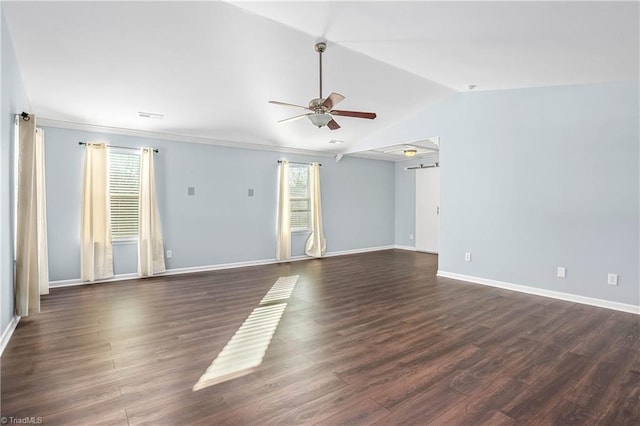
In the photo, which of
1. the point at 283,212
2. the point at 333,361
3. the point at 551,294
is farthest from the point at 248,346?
the point at 283,212

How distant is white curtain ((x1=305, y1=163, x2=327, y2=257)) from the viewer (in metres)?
7.49

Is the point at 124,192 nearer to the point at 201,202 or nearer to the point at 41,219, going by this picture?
the point at 201,202

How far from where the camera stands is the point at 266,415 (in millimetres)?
1969

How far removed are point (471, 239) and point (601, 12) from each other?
3.43m

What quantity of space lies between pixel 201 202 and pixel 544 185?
5.44 m

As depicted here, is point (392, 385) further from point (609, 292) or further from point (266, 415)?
point (609, 292)

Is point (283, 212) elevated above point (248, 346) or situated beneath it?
elevated above

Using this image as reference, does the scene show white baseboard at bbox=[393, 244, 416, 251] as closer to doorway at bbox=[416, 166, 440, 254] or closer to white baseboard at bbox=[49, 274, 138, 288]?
doorway at bbox=[416, 166, 440, 254]

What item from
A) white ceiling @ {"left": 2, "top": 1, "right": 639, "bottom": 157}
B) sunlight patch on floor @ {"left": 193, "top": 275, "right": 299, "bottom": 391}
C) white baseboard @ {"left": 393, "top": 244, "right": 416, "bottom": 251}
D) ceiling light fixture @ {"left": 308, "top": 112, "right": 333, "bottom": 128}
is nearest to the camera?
sunlight patch on floor @ {"left": 193, "top": 275, "right": 299, "bottom": 391}

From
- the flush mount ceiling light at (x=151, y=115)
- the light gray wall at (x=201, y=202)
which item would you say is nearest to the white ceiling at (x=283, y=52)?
the flush mount ceiling light at (x=151, y=115)

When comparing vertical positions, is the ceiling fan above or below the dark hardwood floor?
above

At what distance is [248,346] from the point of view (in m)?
2.94

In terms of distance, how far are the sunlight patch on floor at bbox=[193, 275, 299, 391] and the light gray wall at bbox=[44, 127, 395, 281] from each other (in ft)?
7.76

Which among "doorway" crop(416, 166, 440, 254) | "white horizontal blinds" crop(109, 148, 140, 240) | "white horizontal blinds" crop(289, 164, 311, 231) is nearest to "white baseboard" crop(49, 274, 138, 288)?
"white horizontal blinds" crop(109, 148, 140, 240)
